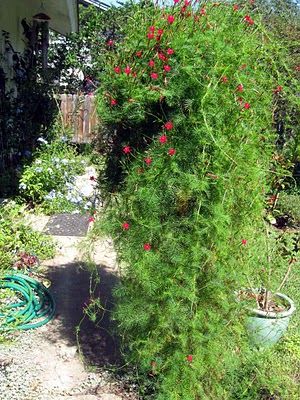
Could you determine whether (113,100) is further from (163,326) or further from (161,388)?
(161,388)

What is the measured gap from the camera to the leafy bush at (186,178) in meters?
2.57

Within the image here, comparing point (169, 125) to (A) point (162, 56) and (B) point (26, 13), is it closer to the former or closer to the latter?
(A) point (162, 56)

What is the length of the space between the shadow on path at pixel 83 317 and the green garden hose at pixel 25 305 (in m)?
0.10

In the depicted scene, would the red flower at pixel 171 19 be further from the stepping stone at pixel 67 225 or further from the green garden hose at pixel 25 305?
the stepping stone at pixel 67 225

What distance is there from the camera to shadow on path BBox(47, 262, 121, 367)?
11.6ft

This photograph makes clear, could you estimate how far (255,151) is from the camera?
2816mm

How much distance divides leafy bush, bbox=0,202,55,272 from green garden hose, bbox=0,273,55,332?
1.10ft

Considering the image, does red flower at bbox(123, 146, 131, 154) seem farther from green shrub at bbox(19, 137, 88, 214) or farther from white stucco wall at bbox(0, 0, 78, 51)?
white stucco wall at bbox(0, 0, 78, 51)

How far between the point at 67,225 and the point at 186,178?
388cm

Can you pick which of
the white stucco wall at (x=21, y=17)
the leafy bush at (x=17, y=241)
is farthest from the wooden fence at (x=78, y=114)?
the leafy bush at (x=17, y=241)

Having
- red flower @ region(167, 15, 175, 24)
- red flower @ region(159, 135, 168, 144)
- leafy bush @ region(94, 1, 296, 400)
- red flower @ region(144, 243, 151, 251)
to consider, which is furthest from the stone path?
red flower @ region(167, 15, 175, 24)

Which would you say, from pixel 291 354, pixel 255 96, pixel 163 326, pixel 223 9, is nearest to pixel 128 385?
pixel 163 326

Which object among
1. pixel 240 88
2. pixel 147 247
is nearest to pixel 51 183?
pixel 147 247

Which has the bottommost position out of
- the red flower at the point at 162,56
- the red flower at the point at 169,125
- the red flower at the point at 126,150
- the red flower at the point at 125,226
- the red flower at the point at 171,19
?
the red flower at the point at 125,226
